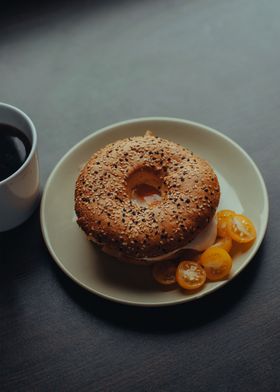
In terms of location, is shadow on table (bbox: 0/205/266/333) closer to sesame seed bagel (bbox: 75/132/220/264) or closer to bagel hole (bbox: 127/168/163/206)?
sesame seed bagel (bbox: 75/132/220/264)

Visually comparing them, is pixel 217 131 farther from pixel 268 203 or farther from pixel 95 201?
pixel 95 201

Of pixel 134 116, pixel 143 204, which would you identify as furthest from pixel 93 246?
pixel 134 116

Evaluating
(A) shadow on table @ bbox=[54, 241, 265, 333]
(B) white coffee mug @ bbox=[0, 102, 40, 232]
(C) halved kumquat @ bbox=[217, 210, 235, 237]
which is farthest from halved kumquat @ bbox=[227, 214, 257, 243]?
(B) white coffee mug @ bbox=[0, 102, 40, 232]

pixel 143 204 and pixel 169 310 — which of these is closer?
pixel 169 310

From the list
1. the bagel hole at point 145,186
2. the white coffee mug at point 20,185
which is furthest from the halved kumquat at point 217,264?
the white coffee mug at point 20,185

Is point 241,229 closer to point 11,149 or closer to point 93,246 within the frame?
point 93,246

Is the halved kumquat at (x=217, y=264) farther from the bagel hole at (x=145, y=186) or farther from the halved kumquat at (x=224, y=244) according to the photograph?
the bagel hole at (x=145, y=186)

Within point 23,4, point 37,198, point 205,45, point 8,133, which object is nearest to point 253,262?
point 37,198
